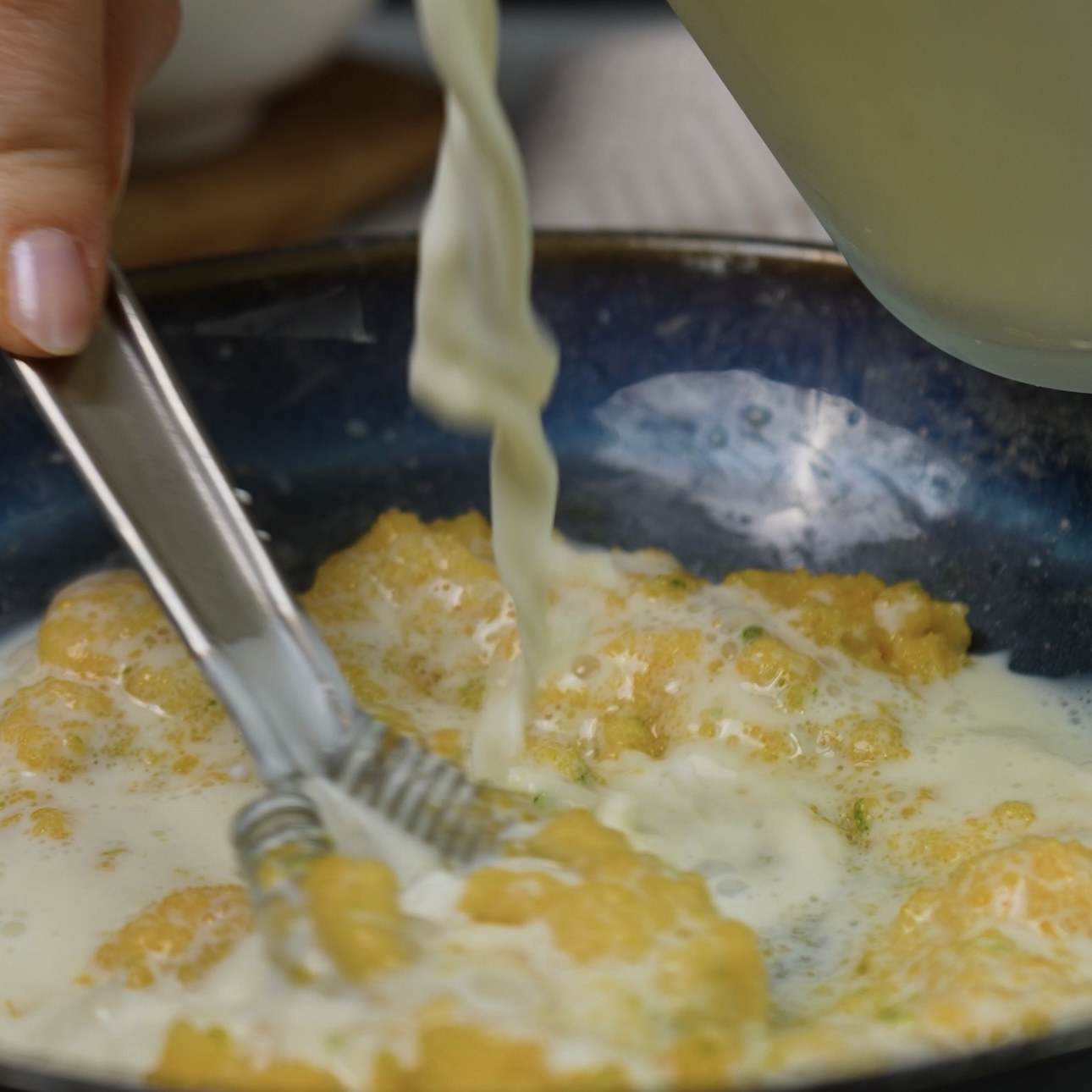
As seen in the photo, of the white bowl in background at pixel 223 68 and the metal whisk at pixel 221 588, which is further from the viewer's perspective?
the white bowl in background at pixel 223 68

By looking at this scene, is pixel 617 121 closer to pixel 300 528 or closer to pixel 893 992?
pixel 300 528

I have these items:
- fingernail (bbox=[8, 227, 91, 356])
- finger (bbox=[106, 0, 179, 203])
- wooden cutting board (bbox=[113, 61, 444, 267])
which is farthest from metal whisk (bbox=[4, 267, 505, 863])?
wooden cutting board (bbox=[113, 61, 444, 267])

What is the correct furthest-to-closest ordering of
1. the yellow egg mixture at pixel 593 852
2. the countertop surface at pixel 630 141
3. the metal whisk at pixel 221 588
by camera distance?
the countertop surface at pixel 630 141 < the metal whisk at pixel 221 588 < the yellow egg mixture at pixel 593 852

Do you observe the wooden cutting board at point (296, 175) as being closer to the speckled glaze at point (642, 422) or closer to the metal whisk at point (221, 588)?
the speckled glaze at point (642, 422)

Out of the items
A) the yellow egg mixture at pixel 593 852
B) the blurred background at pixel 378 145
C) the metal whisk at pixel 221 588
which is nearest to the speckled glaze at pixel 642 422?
the yellow egg mixture at pixel 593 852

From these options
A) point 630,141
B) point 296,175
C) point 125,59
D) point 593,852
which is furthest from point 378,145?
point 593,852

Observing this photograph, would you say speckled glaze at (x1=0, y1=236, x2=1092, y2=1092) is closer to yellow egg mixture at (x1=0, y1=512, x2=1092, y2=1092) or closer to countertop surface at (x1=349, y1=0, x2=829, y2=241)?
yellow egg mixture at (x1=0, y1=512, x2=1092, y2=1092)

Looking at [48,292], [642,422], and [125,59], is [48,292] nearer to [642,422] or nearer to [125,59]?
[125,59]

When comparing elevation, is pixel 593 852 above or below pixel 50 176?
below
